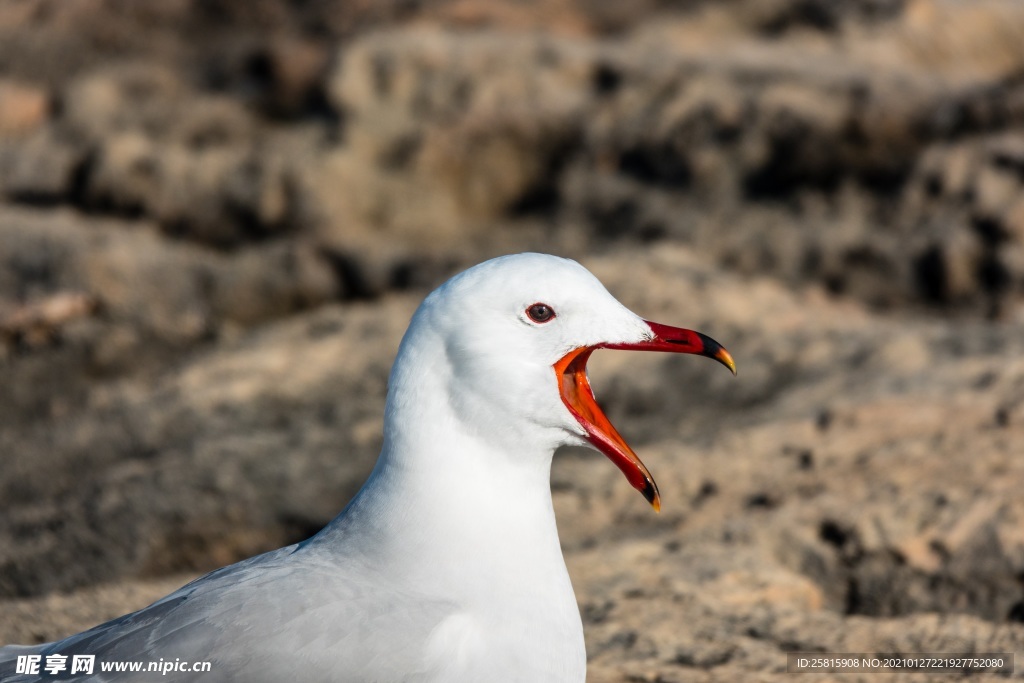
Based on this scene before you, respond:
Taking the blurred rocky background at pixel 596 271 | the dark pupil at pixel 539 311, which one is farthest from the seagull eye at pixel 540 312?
the blurred rocky background at pixel 596 271

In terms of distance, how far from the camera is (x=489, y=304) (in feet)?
7.90

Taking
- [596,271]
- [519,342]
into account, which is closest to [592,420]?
[519,342]

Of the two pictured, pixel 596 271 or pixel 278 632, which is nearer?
pixel 278 632

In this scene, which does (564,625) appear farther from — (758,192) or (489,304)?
(758,192)

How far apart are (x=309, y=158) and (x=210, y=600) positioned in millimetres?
6733

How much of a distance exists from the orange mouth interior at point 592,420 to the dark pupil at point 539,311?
10 cm

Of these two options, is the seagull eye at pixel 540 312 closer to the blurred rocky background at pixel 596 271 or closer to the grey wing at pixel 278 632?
the grey wing at pixel 278 632

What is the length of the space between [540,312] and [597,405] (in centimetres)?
24

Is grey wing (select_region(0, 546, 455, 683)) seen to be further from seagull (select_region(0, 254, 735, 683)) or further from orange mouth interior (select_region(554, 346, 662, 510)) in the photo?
orange mouth interior (select_region(554, 346, 662, 510))

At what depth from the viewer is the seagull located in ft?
7.61

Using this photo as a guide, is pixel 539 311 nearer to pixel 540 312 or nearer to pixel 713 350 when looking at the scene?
pixel 540 312

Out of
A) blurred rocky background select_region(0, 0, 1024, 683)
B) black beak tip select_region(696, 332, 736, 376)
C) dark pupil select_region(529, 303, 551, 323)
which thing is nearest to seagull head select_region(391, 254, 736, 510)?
dark pupil select_region(529, 303, 551, 323)

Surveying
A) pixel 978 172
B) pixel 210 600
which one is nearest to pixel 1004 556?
pixel 210 600

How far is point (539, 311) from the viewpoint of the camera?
242 cm
